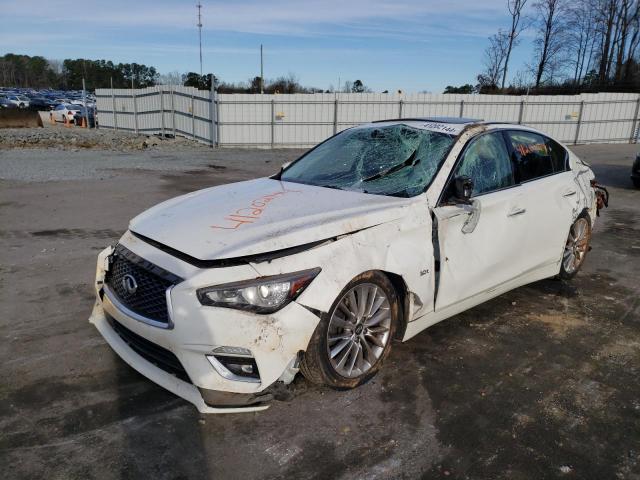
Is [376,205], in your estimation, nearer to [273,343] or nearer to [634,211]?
[273,343]

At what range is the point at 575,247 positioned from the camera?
518cm

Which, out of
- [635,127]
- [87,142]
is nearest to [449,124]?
[87,142]

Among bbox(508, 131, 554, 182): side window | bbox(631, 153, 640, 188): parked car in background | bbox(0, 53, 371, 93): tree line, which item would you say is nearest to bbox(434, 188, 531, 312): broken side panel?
bbox(508, 131, 554, 182): side window

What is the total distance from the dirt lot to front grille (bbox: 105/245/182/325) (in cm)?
59

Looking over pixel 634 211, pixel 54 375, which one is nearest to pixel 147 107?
pixel 634 211

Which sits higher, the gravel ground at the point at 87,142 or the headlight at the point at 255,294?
the headlight at the point at 255,294

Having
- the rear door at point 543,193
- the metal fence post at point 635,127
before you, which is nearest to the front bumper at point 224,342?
the rear door at point 543,193

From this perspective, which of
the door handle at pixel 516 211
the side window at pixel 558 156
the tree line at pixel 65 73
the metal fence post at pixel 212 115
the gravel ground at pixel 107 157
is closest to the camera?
the door handle at pixel 516 211

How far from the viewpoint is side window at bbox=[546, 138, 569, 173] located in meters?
4.82

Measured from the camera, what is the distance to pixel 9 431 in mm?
2725

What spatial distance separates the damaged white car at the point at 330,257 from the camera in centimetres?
263

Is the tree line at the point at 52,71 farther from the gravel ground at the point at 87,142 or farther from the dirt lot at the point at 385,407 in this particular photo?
the dirt lot at the point at 385,407

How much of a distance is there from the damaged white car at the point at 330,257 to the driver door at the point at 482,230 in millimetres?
15

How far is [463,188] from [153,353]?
2.26 m
